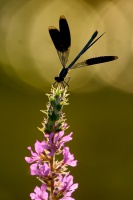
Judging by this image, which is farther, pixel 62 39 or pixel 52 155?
pixel 62 39

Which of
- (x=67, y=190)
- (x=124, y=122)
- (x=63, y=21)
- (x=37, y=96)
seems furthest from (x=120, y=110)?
Result: (x=67, y=190)

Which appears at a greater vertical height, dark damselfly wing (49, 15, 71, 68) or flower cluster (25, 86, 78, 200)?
dark damselfly wing (49, 15, 71, 68)

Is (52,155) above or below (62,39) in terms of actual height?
below

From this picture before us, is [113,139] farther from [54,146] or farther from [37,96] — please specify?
[54,146]

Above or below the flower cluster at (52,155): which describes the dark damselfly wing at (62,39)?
above
